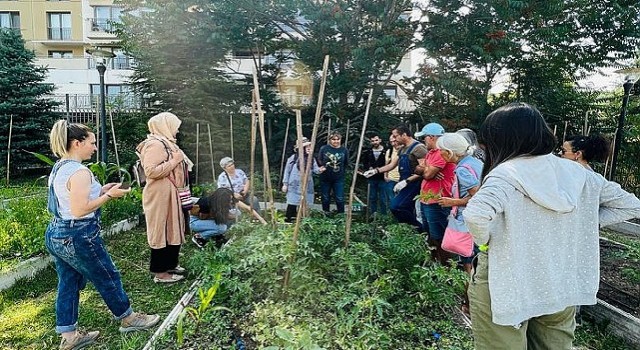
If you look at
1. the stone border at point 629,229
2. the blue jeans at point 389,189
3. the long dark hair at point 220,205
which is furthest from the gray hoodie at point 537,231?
the stone border at point 629,229

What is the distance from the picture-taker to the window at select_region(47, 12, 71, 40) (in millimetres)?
23266

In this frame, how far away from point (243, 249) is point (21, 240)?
266 centimetres

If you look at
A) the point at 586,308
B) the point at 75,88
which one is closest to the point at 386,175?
the point at 586,308

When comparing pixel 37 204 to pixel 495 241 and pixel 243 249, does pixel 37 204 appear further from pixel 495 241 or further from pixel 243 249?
pixel 495 241

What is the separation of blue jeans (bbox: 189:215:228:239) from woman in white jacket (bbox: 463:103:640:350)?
3416 millimetres

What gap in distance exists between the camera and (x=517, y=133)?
1.47 meters

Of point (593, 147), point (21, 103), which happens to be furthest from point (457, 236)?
point (21, 103)

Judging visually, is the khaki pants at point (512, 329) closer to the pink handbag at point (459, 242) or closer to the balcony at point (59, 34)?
the pink handbag at point (459, 242)

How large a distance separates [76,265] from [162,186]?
42.0 inches

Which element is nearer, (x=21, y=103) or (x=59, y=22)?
(x=21, y=103)

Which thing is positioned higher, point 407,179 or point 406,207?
point 407,179

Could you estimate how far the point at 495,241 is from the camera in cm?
148

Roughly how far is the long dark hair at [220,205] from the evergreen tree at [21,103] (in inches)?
398

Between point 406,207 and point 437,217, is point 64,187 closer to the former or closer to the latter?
point 437,217
